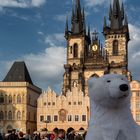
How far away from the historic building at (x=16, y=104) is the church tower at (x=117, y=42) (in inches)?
501

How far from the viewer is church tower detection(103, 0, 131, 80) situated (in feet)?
214

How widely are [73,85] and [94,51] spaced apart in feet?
23.1

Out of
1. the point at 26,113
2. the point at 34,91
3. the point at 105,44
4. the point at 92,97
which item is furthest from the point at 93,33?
the point at 92,97

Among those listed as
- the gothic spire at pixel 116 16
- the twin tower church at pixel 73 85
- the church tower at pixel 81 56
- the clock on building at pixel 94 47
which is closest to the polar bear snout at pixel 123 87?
the twin tower church at pixel 73 85

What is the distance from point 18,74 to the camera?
65.5 metres

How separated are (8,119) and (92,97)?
55.3 metres

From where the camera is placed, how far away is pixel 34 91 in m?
66.6

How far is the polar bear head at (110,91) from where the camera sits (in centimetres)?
706

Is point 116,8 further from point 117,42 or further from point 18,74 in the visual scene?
point 18,74

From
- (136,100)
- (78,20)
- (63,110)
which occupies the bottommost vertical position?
(63,110)

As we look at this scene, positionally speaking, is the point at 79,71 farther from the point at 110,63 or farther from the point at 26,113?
the point at 26,113

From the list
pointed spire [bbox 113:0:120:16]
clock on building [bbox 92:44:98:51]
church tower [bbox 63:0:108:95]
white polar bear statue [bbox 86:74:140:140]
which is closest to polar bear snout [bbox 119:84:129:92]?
white polar bear statue [bbox 86:74:140:140]

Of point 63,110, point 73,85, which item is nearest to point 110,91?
point 63,110

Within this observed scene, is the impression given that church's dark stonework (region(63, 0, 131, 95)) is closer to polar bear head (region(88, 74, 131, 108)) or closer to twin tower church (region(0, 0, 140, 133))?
twin tower church (region(0, 0, 140, 133))
